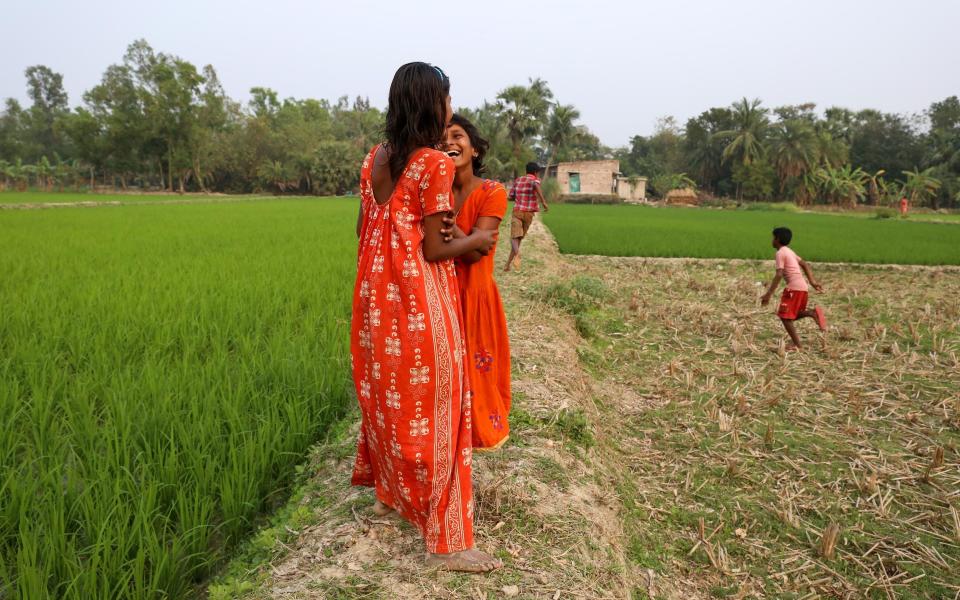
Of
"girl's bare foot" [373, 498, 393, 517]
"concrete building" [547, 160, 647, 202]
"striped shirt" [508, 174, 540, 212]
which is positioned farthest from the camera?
"concrete building" [547, 160, 647, 202]

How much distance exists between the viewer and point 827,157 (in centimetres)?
Result: 3388

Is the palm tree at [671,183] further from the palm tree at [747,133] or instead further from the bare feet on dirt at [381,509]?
the bare feet on dirt at [381,509]

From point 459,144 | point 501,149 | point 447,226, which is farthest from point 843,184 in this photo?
point 447,226

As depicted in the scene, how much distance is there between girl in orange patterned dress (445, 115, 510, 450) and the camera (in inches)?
72.9

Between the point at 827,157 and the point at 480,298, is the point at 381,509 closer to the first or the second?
the point at 480,298

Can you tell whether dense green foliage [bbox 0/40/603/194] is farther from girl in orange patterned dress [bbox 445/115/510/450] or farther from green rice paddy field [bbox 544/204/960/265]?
girl in orange patterned dress [bbox 445/115/510/450]

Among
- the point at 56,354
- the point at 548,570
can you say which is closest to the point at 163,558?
the point at 548,570

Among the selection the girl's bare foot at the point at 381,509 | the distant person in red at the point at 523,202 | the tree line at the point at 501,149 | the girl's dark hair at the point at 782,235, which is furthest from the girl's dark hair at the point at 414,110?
the tree line at the point at 501,149

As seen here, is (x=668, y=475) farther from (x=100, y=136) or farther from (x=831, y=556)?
(x=100, y=136)

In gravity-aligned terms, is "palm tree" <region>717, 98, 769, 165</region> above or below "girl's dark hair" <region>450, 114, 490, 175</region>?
above

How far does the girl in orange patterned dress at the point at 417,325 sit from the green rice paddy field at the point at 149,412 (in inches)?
27.1

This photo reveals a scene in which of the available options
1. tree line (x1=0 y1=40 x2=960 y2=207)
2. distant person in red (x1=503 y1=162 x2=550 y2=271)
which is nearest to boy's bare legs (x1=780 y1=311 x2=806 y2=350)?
distant person in red (x1=503 y1=162 x2=550 y2=271)

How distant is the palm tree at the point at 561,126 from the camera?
35.6 meters

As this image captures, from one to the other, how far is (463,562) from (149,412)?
4.99ft
